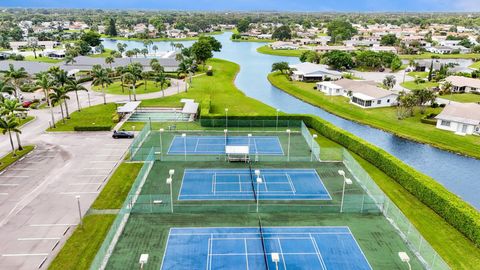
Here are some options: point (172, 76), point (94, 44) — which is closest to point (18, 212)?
point (172, 76)

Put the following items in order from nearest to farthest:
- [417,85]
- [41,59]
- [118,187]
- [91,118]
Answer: [118,187] < [91,118] < [417,85] < [41,59]

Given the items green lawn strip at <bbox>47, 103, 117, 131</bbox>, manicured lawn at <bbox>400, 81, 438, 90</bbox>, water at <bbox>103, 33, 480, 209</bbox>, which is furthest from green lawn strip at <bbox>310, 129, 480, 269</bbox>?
manicured lawn at <bbox>400, 81, 438, 90</bbox>

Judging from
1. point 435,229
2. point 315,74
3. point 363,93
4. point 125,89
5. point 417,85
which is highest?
point 315,74

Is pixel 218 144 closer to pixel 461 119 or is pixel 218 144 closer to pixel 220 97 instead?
pixel 220 97

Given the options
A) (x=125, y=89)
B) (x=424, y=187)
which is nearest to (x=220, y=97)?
(x=125, y=89)

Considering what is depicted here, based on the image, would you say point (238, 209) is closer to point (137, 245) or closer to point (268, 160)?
point (137, 245)

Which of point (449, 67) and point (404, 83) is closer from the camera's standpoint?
point (404, 83)

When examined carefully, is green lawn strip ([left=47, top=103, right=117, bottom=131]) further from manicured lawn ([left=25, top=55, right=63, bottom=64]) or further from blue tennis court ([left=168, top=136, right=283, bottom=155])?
manicured lawn ([left=25, top=55, right=63, bottom=64])
